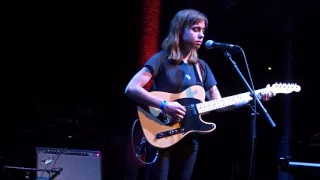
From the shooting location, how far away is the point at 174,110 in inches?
95.3

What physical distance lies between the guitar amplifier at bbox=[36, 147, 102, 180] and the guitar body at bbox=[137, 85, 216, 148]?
105 centimetres

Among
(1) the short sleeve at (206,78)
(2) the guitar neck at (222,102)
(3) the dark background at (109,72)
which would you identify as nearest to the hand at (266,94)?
(2) the guitar neck at (222,102)

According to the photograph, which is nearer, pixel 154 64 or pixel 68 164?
pixel 154 64

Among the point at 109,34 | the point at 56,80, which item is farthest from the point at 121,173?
the point at 109,34

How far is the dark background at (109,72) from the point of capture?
5.44 meters

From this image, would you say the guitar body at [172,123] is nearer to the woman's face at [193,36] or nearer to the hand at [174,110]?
the hand at [174,110]

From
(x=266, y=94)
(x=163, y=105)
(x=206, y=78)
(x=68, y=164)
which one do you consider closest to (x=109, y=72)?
(x=68, y=164)

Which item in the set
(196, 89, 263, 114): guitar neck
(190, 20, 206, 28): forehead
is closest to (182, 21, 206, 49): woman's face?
(190, 20, 206, 28): forehead

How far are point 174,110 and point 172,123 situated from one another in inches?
4.3

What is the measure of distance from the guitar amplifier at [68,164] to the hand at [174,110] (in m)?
1.19

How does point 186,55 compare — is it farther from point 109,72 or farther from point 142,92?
point 109,72

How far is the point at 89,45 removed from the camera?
636 cm

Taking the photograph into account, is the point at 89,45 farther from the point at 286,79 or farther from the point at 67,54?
the point at 286,79

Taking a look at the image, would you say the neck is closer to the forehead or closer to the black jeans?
the forehead
